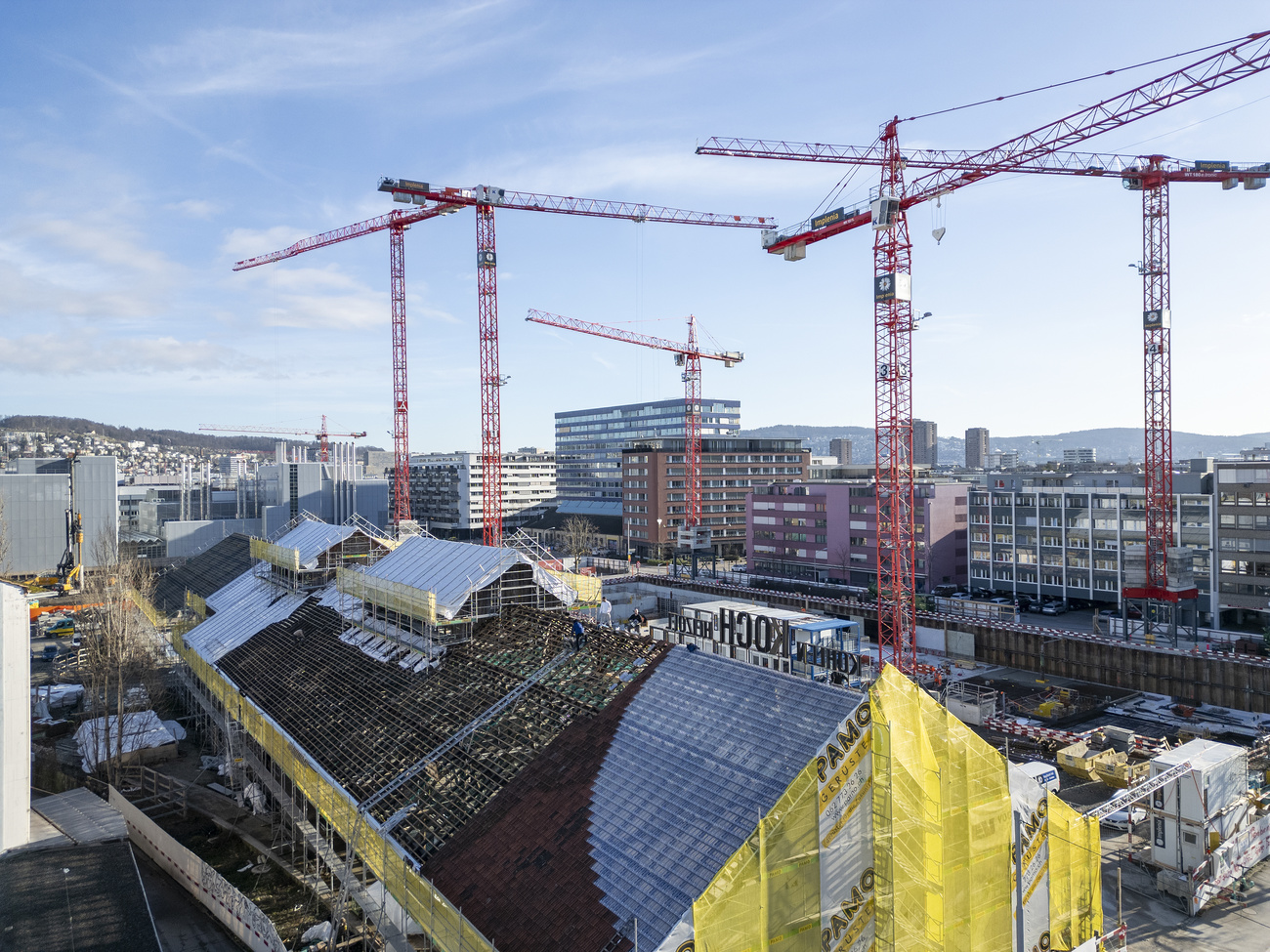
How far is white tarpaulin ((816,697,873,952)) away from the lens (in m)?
16.6

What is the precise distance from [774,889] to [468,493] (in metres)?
142

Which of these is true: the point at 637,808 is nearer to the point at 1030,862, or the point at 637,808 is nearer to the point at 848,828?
the point at 848,828

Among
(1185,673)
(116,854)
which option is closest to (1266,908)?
(1185,673)

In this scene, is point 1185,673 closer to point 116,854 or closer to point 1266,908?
point 1266,908

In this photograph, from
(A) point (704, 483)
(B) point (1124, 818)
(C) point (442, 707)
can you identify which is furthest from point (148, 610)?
(A) point (704, 483)

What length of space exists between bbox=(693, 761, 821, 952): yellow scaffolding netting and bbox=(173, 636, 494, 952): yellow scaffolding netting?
4.98 m

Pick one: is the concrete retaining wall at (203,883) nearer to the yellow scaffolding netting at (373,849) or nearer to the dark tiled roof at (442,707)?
the yellow scaffolding netting at (373,849)

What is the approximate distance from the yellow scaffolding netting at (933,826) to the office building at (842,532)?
6317 centimetres

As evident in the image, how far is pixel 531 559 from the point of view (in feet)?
117

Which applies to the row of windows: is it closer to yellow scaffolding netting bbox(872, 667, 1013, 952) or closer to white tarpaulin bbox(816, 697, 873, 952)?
yellow scaffolding netting bbox(872, 667, 1013, 952)

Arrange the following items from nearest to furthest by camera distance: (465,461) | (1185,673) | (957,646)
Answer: (1185,673), (957,646), (465,461)

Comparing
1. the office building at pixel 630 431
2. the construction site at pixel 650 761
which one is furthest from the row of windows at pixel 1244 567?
the office building at pixel 630 431

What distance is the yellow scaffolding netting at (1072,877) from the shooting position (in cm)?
1977

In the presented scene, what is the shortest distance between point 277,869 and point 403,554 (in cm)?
1742
